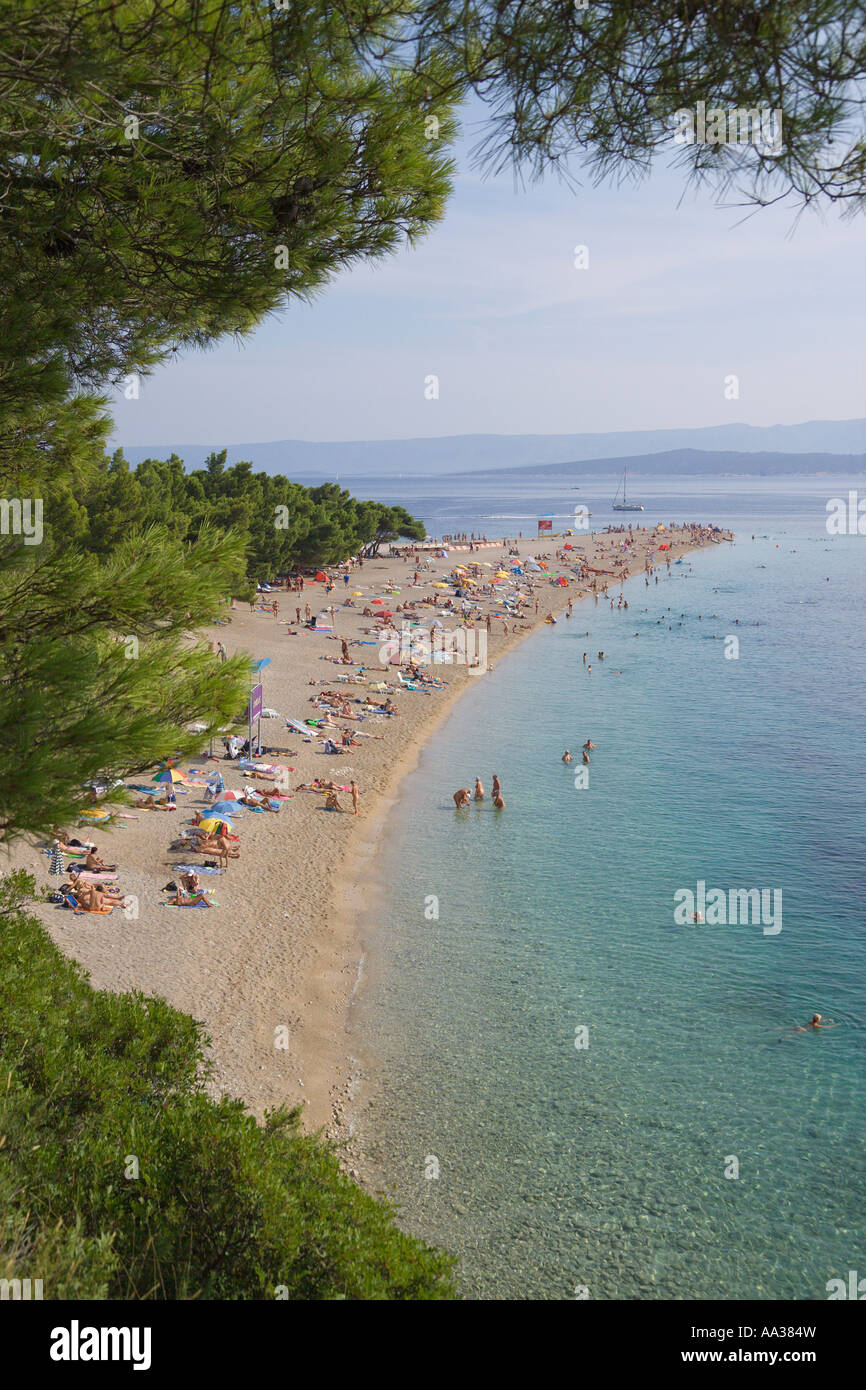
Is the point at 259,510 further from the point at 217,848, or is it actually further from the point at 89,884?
the point at 89,884

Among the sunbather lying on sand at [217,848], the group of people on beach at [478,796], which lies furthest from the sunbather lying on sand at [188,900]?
the group of people on beach at [478,796]

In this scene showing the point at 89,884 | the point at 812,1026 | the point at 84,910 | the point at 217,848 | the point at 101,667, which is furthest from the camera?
the point at 217,848

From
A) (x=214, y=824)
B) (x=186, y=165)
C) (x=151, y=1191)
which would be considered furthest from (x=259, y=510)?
(x=151, y=1191)

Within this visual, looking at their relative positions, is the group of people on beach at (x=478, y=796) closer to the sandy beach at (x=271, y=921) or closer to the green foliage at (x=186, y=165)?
the sandy beach at (x=271, y=921)

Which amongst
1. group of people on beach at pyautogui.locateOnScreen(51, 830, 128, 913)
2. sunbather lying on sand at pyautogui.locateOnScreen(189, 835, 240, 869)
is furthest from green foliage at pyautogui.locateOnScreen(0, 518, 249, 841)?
sunbather lying on sand at pyautogui.locateOnScreen(189, 835, 240, 869)

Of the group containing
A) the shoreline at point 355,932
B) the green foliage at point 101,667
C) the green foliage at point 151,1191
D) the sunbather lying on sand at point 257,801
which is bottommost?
the shoreline at point 355,932

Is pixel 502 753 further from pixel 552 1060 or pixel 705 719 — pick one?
pixel 552 1060
